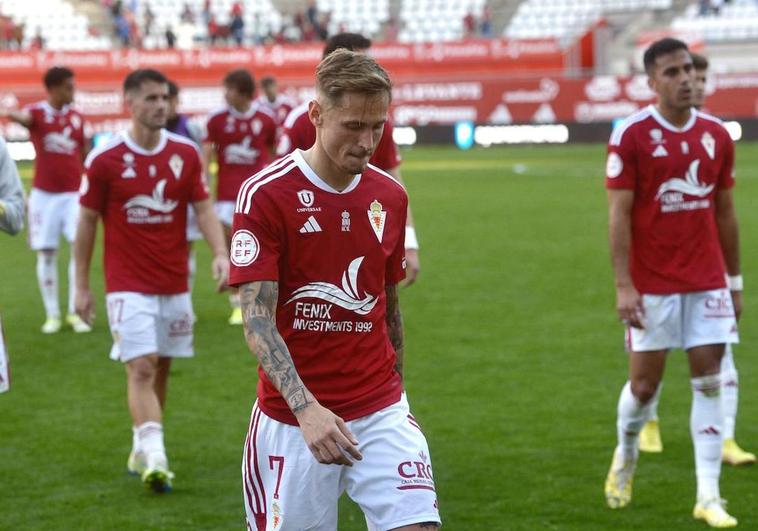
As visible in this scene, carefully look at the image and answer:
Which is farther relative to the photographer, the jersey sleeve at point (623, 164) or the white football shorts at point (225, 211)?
the white football shorts at point (225, 211)

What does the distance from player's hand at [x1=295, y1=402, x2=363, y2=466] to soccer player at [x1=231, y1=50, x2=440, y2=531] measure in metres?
0.18

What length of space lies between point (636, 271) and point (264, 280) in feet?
9.86

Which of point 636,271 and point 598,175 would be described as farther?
point 598,175

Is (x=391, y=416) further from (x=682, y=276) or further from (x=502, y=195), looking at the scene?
(x=502, y=195)

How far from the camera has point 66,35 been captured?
4528 cm

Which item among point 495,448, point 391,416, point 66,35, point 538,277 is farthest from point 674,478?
point 66,35

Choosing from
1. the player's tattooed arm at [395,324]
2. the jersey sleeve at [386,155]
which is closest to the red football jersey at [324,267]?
the player's tattooed arm at [395,324]

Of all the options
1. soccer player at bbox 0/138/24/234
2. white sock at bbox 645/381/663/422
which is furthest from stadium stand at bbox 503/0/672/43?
soccer player at bbox 0/138/24/234

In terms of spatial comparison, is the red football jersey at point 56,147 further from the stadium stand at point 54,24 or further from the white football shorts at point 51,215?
the stadium stand at point 54,24

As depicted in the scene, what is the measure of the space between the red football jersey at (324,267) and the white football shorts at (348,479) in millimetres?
74

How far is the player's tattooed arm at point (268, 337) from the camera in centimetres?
386

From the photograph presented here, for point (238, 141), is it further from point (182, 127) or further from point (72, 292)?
point (72, 292)

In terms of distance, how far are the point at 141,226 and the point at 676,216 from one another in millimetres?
2888

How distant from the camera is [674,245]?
20.8 ft
